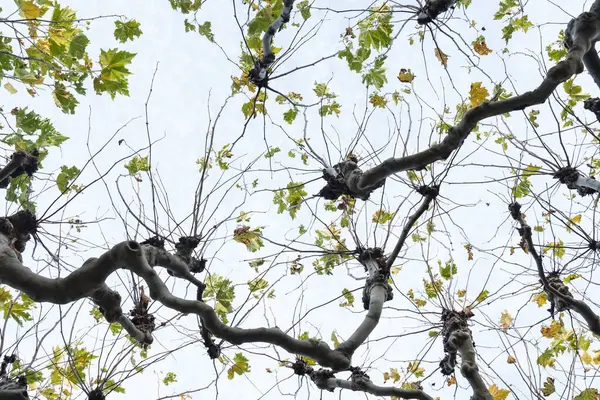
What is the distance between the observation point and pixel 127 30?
4.98 m

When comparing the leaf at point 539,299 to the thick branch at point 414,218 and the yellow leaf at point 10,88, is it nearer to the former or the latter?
the thick branch at point 414,218

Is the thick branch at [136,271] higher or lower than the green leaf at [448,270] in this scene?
lower

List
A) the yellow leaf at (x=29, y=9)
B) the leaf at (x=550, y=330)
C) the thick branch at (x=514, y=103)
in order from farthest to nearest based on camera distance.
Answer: the leaf at (x=550, y=330) → the yellow leaf at (x=29, y=9) → the thick branch at (x=514, y=103)

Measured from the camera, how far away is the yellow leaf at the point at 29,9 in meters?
3.94

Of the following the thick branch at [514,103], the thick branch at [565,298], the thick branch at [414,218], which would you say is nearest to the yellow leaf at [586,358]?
the thick branch at [565,298]

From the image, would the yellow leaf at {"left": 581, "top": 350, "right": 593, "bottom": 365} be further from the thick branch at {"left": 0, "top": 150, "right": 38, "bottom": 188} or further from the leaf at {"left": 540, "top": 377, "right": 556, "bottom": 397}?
the thick branch at {"left": 0, "top": 150, "right": 38, "bottom": 188}

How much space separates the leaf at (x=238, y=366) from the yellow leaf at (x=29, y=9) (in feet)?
13.4

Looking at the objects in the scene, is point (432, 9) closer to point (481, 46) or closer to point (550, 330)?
point (481, 46)

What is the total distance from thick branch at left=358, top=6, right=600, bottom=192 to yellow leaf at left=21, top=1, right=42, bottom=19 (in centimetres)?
Answer: 329

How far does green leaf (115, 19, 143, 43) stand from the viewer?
16.3 feet

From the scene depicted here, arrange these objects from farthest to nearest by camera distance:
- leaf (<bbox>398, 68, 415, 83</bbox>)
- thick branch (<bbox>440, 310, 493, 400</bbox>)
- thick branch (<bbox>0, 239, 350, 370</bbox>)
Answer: leaf (<bbox>398, 68, 415, 83</bbox>) → thick branch (<bbox>440, 310, 493, 400</bbox>) → thick branch (<bbox>0, 239, 350, 370</bbox>)

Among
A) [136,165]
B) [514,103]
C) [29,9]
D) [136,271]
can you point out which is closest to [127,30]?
[29,9]

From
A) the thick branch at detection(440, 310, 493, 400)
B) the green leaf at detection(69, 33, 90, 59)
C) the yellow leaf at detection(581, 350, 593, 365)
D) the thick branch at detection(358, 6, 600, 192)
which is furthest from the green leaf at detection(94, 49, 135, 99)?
the yellow leaf at detection(581, 350, 593, 365)

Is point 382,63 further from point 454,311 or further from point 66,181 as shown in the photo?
point 66,181
